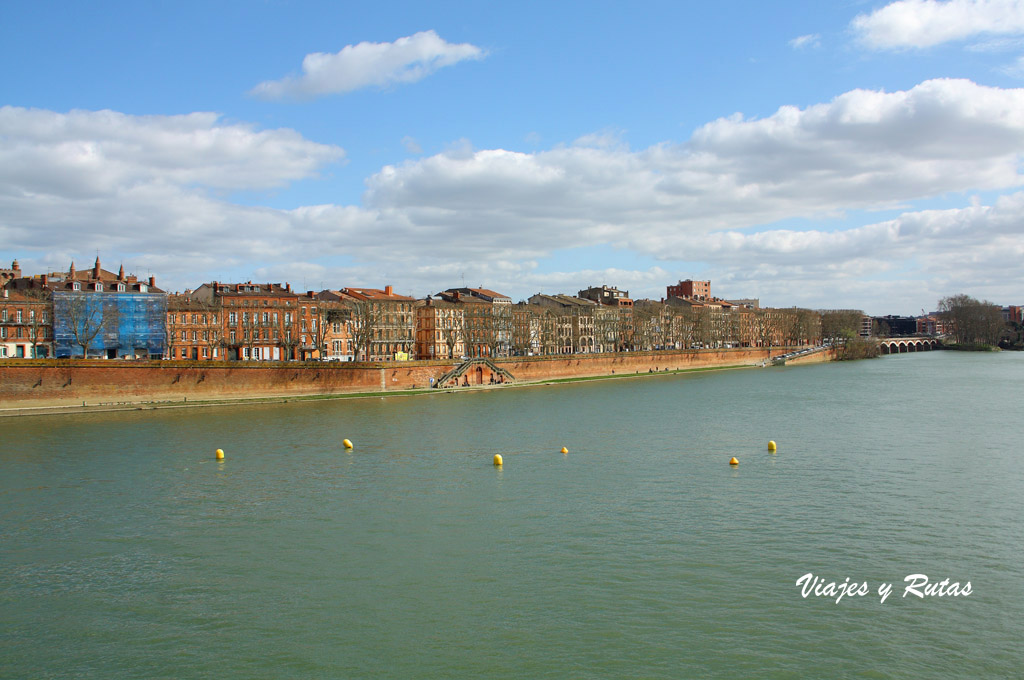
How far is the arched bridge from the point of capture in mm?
140000

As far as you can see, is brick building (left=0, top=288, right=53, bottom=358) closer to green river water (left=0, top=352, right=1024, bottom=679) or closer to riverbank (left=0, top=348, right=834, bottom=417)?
riverbank (left=0, top=348, right=834, bottom=417)

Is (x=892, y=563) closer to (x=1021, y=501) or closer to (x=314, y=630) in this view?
(x=1021, y=501)

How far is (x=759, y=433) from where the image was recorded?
34688 millimetres

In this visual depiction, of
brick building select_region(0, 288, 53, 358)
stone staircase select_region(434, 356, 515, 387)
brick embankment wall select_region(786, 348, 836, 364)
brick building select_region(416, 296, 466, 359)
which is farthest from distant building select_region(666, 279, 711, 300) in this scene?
brick building select_region(0, 288, 53, 358)

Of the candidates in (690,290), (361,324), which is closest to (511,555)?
(361,324)

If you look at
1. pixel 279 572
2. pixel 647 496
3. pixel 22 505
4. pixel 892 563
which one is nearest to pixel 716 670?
pixel 892 563

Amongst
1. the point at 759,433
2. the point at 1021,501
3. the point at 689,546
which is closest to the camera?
the point at 689,546

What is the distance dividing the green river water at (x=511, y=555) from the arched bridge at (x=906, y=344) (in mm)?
114757

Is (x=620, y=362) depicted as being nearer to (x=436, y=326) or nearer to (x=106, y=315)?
(x=436, y=326)

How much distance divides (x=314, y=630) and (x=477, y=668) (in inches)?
123

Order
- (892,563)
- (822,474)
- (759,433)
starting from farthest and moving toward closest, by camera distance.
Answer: (759,433)
(822,474)
(892,563)

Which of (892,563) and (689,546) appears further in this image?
(689,546)

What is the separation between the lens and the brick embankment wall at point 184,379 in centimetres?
4441

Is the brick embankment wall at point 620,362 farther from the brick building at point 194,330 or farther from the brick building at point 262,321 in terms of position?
the brick building at point 194,330
